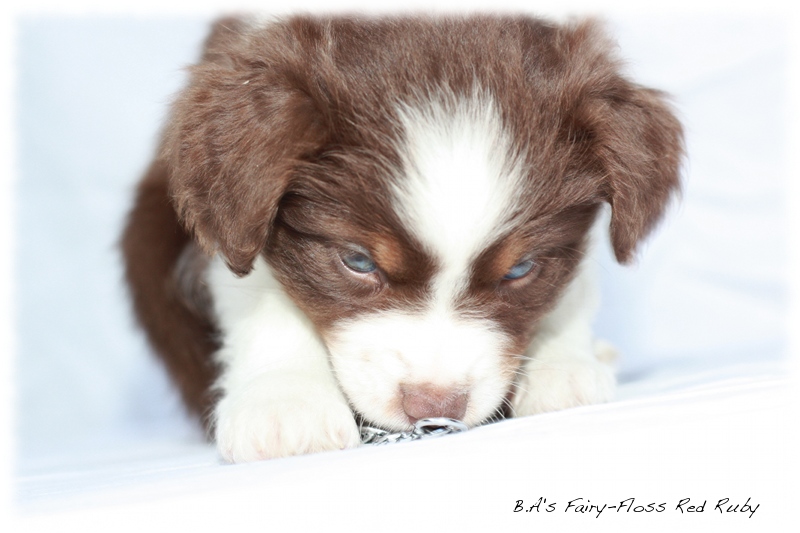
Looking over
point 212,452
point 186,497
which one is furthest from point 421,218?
point 212,452

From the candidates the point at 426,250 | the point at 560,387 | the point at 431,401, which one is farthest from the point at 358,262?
the point at 560,387

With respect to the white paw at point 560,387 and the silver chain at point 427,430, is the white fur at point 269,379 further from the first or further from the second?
the white paw at point 560,387

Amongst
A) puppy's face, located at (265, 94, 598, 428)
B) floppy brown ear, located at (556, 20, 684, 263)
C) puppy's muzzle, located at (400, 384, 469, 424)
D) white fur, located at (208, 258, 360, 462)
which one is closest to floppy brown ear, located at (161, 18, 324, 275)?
puppy's face, located at (265, 94, 598, 428)

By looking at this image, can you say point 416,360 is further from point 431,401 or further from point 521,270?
point 521,270

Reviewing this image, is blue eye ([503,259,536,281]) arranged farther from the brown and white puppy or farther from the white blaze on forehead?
the white blaze on forehead

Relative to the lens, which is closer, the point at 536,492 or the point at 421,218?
the point at 536,492

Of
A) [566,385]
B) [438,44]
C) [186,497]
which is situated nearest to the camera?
[186,497]

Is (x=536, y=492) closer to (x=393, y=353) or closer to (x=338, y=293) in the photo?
(x=393, y=353)
